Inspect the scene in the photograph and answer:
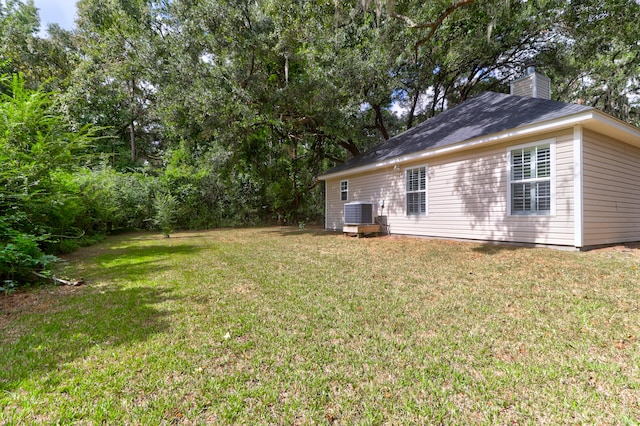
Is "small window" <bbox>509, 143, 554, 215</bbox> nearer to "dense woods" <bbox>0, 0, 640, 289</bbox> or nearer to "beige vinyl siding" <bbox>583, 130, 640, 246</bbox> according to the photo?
"beige vinyl siding" <bbox>583, 130, 640, 246</bbox>

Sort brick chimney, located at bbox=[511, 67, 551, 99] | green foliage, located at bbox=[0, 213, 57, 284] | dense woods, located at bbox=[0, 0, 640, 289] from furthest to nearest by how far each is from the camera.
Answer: brick chimney, located at bbox=[511, 67, 551, 99] < dense woods, located at bbox=[0, 0, 640, 289] < green foliage, located at bbox=[0, 213, 57, 284]

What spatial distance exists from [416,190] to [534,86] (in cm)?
446

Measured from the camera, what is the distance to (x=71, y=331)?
243 centimetres

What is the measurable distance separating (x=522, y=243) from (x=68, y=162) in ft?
30.1

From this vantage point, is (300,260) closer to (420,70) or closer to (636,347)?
(636,347)

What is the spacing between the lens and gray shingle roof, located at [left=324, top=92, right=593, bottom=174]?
5.83 m

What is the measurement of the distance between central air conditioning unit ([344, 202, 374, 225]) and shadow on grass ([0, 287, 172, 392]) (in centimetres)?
628

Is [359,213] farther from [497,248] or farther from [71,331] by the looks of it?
[71,331]

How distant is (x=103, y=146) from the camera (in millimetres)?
18641

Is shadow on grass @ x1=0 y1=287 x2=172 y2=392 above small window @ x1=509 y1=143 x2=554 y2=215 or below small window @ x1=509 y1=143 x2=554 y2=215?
below

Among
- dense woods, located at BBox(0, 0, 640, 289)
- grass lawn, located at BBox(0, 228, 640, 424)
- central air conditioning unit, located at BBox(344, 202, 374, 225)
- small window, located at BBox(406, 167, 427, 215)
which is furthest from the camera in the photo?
central air conditioning unit, located at BBox(344, 202, 374, 225)

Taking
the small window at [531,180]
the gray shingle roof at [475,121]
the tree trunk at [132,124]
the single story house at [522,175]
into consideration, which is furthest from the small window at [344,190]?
the tree trunk at [132,124]

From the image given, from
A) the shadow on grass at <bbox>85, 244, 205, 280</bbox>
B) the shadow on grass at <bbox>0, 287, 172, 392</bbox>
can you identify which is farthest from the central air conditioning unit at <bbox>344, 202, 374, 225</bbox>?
the shadow on grass at <bbox>0, 287, 172, 392</bbox>

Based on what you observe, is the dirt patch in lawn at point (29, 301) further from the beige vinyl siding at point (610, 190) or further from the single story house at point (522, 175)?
the beige vinyl siding at point (610, 190)
